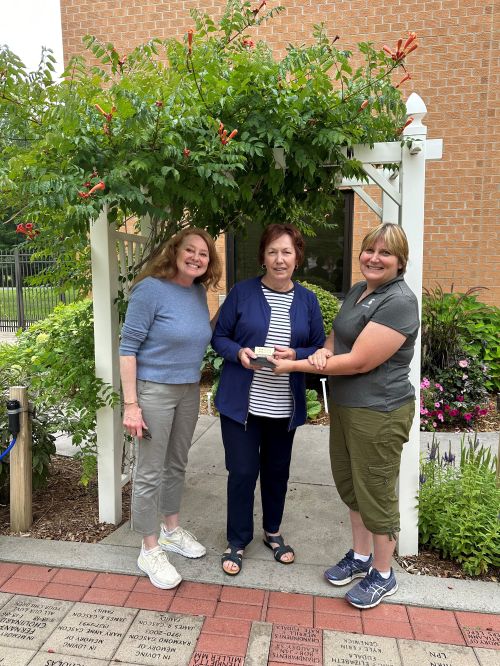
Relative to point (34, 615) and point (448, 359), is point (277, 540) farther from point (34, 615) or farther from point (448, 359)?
point (448, 359)

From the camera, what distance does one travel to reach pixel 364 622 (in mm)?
2260

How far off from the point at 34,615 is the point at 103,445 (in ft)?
3.22

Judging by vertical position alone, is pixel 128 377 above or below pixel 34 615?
above

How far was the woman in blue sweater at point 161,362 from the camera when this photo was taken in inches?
93.1

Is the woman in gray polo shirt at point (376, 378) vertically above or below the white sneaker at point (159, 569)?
above

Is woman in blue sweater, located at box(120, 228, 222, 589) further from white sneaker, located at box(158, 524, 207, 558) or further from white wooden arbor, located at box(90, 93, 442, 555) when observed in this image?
white wooden arbor, located at box(90, 93, 442, 555)

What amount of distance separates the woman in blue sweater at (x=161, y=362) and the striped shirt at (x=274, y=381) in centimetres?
32

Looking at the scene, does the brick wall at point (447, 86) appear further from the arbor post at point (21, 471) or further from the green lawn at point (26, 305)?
the green lawn at point (26, 305)

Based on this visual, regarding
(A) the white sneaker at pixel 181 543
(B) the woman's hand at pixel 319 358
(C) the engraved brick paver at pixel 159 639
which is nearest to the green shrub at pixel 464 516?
(B) the woman's hand at pixel 319 358

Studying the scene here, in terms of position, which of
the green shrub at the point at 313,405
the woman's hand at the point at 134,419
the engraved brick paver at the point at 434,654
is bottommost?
the engraved brick paver at the point at 434,654

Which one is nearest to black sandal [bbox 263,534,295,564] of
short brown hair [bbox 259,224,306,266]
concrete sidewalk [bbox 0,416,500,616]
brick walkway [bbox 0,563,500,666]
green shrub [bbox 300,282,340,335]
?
concrete sidewalk [bbox 0,416,500,616]

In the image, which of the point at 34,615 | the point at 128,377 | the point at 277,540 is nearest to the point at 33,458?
the point at 34,615

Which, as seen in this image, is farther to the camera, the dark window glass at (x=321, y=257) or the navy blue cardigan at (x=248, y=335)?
the dark window glass at (x=321, y=257)

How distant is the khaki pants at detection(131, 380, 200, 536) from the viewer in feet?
7.93
